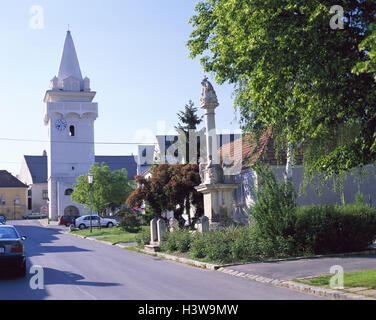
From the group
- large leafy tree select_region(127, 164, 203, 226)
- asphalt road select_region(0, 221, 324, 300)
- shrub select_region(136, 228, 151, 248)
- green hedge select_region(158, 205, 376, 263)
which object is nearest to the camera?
asphalt road select_region(0, 221, 324, 300)

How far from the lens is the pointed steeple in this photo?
77062 mm

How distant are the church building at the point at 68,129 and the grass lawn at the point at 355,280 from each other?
6812 cm

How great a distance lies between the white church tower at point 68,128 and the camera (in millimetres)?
76125

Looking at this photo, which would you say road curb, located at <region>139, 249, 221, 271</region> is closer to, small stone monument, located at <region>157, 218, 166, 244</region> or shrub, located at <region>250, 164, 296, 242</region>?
small stone monument, located at <region>157, 218, 166, 244</region>

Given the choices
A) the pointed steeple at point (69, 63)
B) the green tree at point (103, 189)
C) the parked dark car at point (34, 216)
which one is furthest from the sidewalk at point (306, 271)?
the parked dark car at point (34, 216)

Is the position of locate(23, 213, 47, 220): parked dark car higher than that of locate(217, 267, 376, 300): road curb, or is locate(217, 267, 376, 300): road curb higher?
locate(217, 267, 376, 300): road curb

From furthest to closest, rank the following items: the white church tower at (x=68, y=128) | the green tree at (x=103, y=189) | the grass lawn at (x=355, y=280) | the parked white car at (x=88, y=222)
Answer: the white church tower at (x=68, y=128)
the green tree at (x=103, y=189)
the parked white car at (x=88, y=222)
the grass lawn at (x=355, y=280)

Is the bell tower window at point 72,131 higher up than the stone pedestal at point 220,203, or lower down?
higher up

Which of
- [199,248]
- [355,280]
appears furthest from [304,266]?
[199,248]

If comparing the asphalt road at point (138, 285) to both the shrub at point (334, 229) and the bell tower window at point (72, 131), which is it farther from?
the bell tower window at point (72, 131)

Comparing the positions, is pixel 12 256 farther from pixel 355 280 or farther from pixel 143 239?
pixel 143 239

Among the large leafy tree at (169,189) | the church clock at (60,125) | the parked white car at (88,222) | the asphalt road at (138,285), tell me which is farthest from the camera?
the church clock at (60,125)

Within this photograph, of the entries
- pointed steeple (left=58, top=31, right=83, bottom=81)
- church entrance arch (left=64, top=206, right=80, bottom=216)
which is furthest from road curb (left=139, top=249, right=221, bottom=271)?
pointed steeple (left=58, top=31, right=83, bottom=81)
